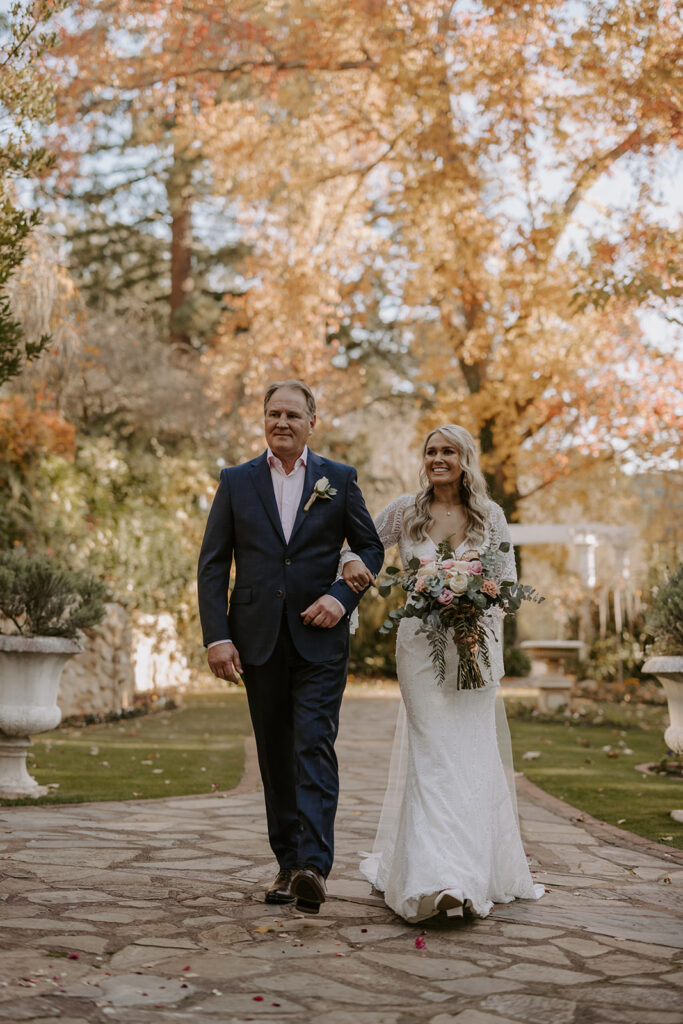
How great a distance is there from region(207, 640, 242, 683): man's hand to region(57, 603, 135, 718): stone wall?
7.78 metres

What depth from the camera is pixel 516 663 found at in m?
21.2

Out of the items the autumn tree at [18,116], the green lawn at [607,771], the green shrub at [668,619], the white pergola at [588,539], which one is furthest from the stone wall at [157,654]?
the green shrub at [668,619]

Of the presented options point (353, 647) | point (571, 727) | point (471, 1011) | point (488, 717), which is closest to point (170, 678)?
point (353, 647)

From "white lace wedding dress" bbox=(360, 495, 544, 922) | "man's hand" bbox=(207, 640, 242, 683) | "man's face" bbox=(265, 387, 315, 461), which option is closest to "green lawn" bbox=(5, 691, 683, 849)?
"white lace wedding dress" bbox=(360, 495, 544, 922)

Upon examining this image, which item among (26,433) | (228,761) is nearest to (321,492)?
(228,761)

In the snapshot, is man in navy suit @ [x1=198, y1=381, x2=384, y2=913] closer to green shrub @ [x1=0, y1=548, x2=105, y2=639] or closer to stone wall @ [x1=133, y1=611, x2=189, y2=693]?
green shrub @ [x1=0, y1=548, x2=105, y2=639]

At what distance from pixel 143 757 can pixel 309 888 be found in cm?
549

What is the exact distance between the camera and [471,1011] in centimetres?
314

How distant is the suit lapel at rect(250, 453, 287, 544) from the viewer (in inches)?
173

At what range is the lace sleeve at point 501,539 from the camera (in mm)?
4768

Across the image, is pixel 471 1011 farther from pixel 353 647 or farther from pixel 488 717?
pixel 353 647

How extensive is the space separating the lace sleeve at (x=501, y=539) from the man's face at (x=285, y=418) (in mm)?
996

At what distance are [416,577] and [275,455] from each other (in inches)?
29.8

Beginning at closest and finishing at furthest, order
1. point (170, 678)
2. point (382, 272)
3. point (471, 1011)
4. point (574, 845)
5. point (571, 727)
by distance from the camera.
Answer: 1. point (471, 1011)
2. point (574, 845)
3. point (571, 727)
4. point (170, 678)
5. point (382, 272)
